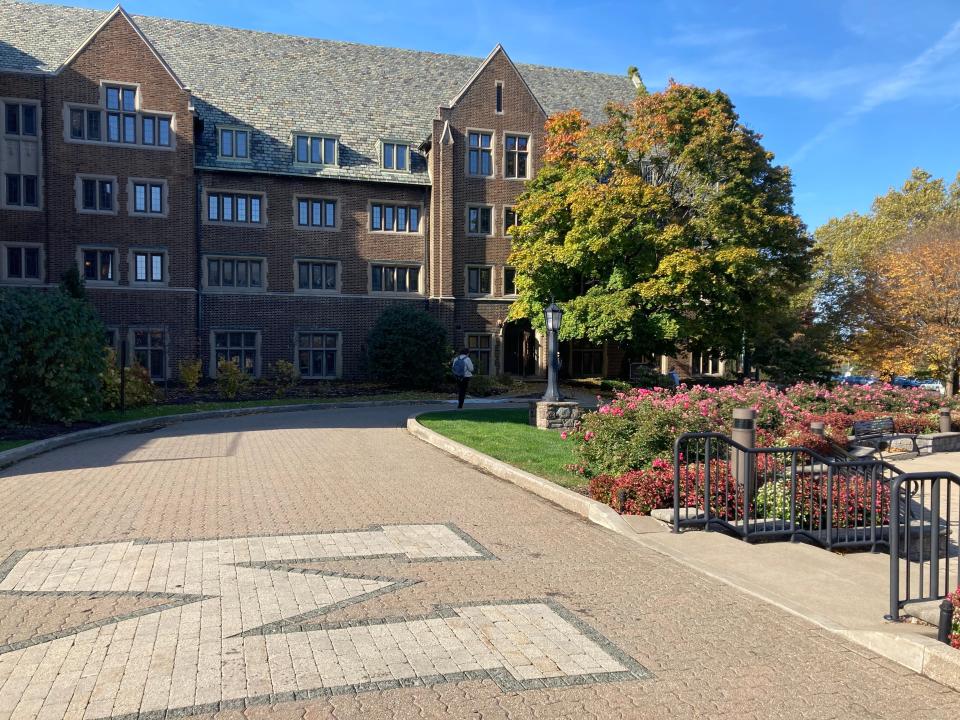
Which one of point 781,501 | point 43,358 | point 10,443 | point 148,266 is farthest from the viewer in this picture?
point 148,266

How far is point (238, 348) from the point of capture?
31594mm

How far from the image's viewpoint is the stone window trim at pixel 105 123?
95.5 ft

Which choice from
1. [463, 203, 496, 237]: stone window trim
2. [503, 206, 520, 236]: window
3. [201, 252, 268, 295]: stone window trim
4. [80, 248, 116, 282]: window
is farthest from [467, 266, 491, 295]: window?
[80, 248, 116, 282]: window

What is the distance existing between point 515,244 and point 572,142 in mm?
4929

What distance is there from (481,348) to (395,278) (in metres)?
5.04

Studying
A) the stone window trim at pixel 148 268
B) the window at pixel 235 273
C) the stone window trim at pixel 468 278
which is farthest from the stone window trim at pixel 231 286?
the stone window trim at pixel 468 278

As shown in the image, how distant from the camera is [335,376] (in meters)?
32.8

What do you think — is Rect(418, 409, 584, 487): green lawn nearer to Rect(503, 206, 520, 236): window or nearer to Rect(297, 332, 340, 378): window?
Rect(297, 332, 340, 378): window

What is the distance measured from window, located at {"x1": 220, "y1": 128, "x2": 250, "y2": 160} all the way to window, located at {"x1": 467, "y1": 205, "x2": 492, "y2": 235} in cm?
995

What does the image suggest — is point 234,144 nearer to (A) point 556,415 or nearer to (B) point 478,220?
(B) point 478,220

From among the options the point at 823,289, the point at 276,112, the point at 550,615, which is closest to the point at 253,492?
the point at 550,615

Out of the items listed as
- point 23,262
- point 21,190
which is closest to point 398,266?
point 23,262

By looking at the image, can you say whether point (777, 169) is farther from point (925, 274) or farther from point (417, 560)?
point (417, 560)

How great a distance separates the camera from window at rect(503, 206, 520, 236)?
34.8 meters
